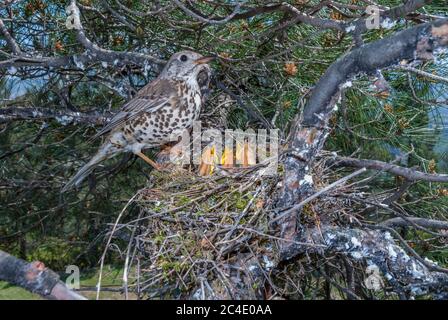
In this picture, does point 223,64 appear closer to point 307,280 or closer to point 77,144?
point 307,280

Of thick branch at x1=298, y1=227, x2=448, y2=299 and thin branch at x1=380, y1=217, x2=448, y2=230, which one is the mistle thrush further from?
thick branch at x1=298, y1=227, x2=448, y2=299

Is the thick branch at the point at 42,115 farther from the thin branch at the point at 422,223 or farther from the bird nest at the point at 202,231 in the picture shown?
the thin branch at the point at 422,223

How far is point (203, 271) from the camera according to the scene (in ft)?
9.27

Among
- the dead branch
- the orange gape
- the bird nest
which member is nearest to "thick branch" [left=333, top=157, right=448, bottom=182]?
the bird nest

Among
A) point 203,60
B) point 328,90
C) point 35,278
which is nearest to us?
point 35,278

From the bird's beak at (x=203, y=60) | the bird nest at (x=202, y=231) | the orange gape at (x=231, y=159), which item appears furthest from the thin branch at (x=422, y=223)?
the bird's beak at (x=203, y=60)

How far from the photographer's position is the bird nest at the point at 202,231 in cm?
285

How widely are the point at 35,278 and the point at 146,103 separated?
2.38 metres

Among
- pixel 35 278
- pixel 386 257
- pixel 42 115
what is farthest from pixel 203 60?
pixel 35 278

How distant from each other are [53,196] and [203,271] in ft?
10.4

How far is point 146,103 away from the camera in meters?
4.46

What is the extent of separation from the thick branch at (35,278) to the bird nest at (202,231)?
44 centimetres

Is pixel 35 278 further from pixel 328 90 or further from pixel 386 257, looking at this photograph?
pixel 386 257

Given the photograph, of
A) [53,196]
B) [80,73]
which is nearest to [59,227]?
[53,196]
